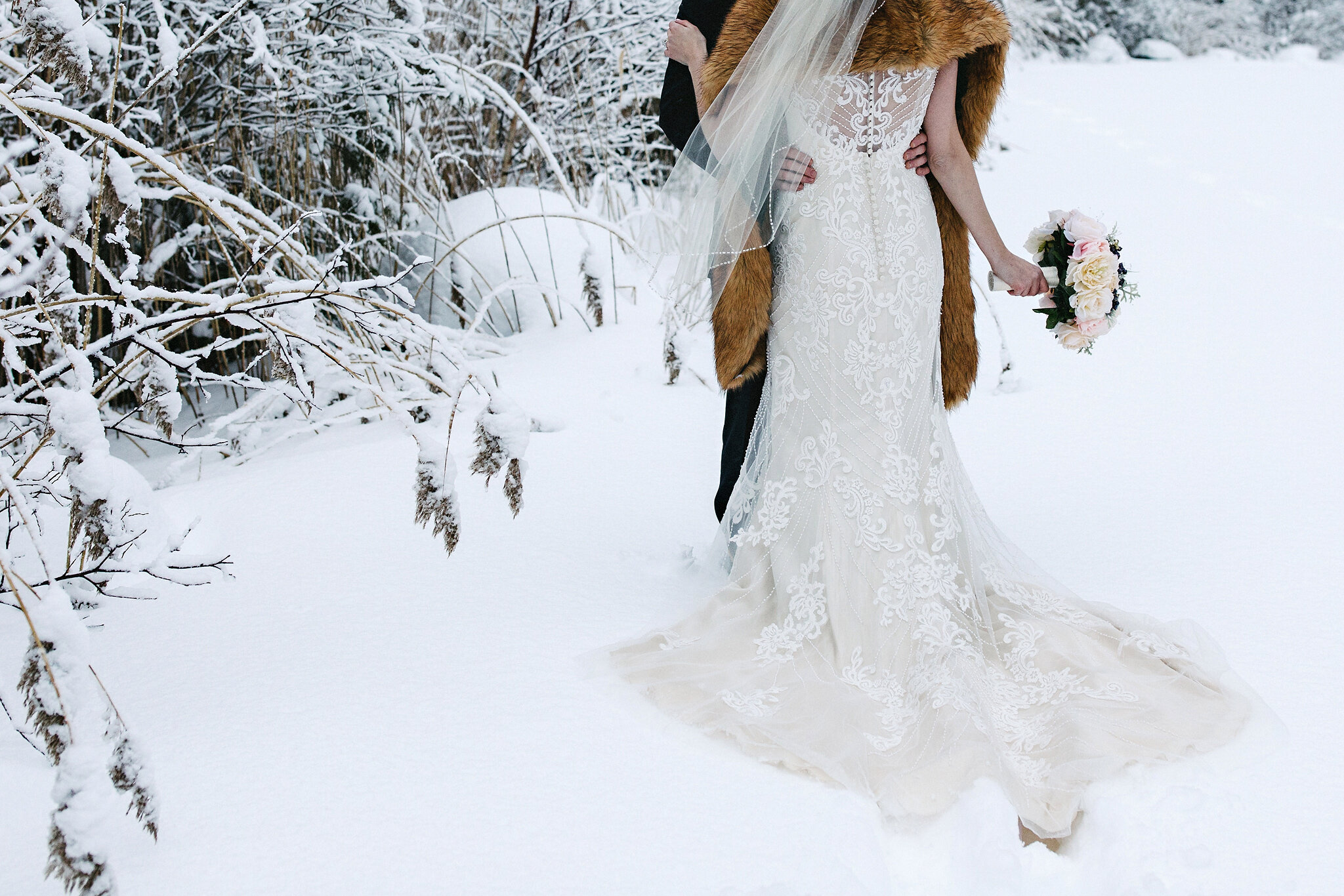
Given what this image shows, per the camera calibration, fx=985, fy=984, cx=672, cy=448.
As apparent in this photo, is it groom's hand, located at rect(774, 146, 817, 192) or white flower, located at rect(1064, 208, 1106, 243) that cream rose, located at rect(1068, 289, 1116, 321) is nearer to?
white flower, located at rect(1064, 208, 1106, 243)

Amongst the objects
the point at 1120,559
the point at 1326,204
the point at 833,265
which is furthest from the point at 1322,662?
the point at 1326,204

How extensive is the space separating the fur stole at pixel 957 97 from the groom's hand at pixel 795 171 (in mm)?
119

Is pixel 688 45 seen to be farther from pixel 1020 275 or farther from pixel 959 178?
pixel 1020 275

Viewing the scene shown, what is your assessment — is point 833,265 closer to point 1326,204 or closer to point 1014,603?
point 1014,603

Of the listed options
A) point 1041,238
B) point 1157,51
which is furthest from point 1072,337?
point 1157,51

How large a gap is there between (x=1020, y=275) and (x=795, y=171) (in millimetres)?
564

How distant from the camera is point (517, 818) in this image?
1.63 meters

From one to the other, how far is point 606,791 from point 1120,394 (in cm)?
289

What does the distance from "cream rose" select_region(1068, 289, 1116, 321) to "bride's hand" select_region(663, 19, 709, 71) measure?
95 centimetres

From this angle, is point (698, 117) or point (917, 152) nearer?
point (917, 152)

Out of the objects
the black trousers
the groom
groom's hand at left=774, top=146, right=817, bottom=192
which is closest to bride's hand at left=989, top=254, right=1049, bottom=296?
the groom

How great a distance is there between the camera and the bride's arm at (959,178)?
6.60 ft

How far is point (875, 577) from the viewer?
207 cm

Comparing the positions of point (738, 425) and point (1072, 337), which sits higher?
point (1072, 337)
